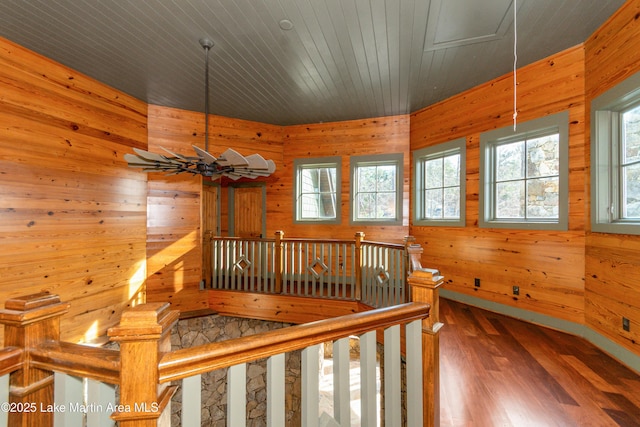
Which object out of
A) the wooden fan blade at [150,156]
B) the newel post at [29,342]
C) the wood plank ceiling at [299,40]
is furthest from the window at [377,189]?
the newel post at [29,342]

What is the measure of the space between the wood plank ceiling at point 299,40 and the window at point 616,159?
0.78m

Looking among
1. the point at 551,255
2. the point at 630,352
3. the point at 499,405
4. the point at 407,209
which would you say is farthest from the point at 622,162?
the point at 407,209

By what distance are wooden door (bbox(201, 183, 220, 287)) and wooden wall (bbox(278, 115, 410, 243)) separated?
1.06 meters

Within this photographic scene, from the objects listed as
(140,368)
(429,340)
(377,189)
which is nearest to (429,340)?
(429,340)

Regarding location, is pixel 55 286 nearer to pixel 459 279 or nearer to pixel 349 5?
pixel 349 5

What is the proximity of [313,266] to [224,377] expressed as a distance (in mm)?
2175

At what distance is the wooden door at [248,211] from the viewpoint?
19.3ft

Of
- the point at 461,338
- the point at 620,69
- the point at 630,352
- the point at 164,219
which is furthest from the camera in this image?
the point at 164,219

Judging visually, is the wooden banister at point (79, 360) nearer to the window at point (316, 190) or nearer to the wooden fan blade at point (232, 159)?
the wooden fan blade at point (232, 159)

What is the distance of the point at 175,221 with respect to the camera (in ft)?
15.7

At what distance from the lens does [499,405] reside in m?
1.94

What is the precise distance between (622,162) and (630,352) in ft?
5.30

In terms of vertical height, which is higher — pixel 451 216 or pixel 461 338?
pixel 451 216

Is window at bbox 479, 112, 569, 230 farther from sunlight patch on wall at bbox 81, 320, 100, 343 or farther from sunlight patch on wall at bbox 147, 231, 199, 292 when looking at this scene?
sunlight patch on wall at bbox 81, 320, 100, 343
